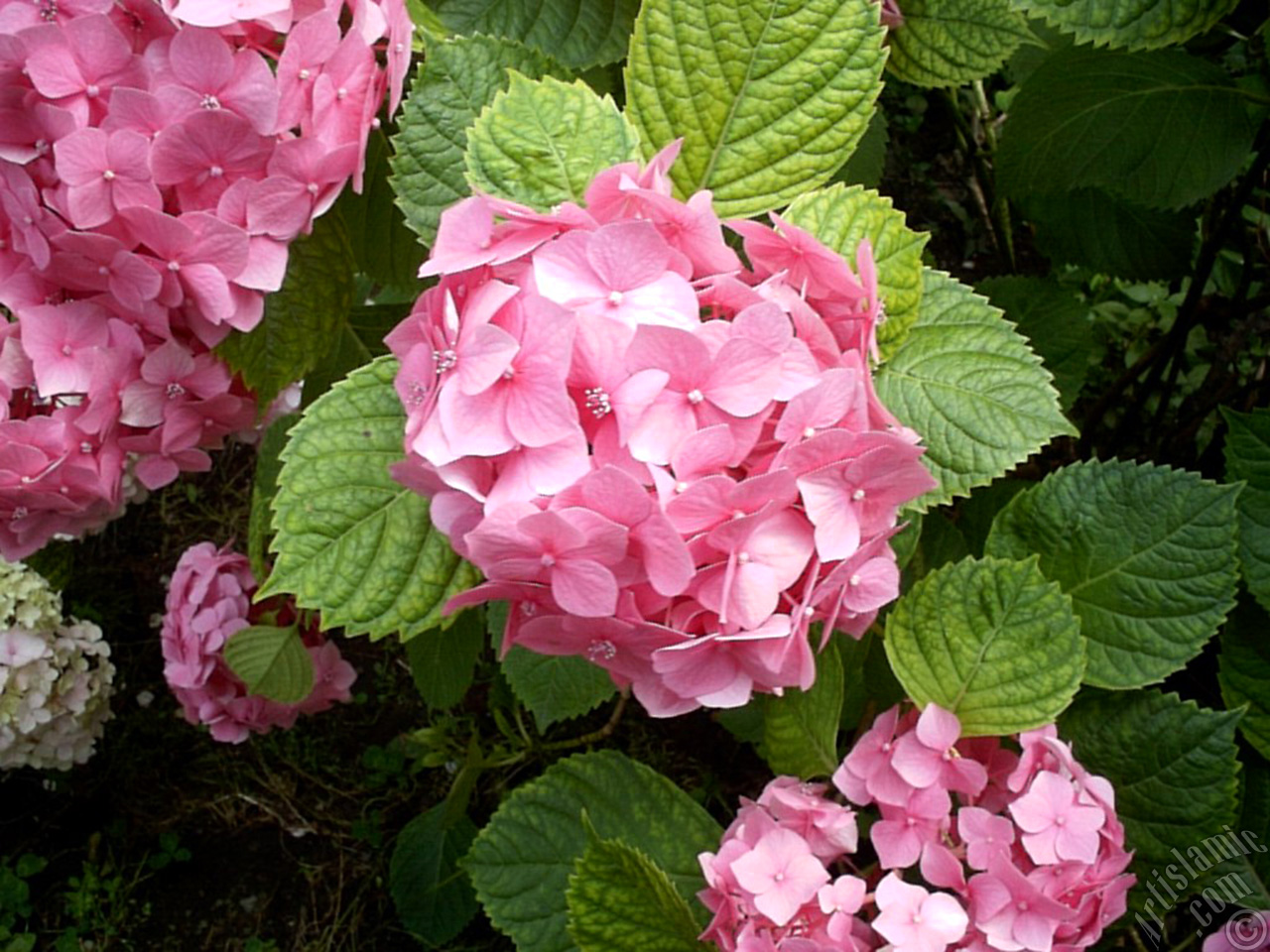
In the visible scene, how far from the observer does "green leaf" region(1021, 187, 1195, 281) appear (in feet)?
5.76

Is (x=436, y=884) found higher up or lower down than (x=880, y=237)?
lower down

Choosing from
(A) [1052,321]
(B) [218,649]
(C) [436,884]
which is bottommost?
(C) [436,884]

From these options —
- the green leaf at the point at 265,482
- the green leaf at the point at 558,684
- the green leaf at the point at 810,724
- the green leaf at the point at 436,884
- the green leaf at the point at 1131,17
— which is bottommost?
the green leaf at the point at 436,884

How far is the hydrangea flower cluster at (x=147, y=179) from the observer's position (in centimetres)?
82

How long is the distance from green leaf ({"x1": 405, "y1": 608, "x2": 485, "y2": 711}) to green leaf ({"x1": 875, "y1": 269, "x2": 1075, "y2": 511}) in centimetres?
76

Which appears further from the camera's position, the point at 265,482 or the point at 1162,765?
the point at 265,482

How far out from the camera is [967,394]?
0.85 meters

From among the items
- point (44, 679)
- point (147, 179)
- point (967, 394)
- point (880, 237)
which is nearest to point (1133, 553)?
point (967, 394)

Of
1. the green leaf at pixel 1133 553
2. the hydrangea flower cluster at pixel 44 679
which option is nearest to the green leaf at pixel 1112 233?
the green leaf at pixel 1133 553

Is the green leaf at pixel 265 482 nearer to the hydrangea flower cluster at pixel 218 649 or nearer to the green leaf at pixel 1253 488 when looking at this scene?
the hydrangea flower cluster at pixel 218 649

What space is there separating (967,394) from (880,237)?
13 centimetres

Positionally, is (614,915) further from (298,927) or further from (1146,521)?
(298,927)

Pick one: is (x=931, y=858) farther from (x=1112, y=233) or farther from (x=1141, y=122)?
(x=1112, y=233)

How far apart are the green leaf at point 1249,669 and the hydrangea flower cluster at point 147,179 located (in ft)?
3.06
